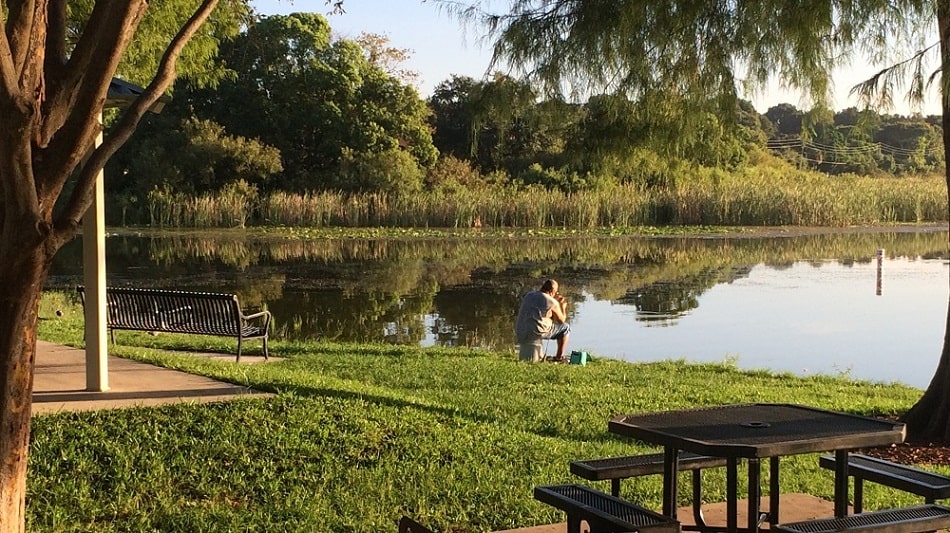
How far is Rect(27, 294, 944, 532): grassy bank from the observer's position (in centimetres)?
563

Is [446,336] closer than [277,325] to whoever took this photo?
Yes

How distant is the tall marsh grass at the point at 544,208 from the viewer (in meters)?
42.7

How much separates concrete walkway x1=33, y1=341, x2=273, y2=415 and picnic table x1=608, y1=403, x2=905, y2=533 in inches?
170

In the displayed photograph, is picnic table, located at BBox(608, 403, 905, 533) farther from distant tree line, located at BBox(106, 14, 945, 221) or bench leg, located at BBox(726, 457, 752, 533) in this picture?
distant tree line, located at BBox(106, 14, 945, 221)

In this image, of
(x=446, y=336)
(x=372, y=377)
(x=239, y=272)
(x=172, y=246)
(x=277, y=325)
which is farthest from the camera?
(x=172, y=246)

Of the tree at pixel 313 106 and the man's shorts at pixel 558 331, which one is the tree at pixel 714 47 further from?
the tree at pixel 313 106

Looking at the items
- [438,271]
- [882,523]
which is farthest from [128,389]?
[438,271]

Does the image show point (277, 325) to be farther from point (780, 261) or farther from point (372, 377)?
point (780, 261)

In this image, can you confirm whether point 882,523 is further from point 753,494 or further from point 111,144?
point 111,144

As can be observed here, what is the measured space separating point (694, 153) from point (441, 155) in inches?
1746

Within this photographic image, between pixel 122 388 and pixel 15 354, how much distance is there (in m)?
4.76

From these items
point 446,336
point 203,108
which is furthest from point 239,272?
point 203,108

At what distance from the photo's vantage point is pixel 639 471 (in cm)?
482

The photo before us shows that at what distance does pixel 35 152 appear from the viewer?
418 centimetres
